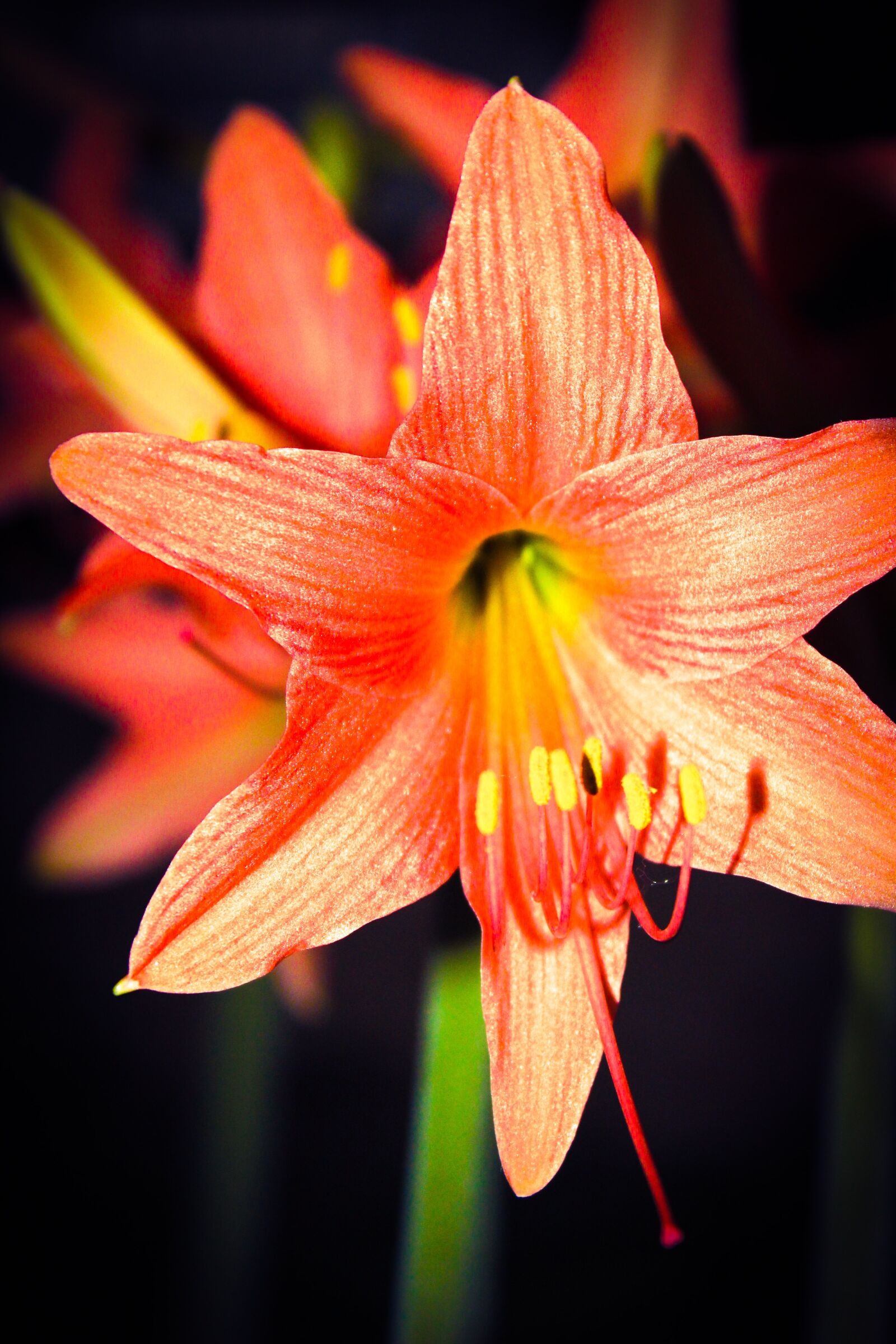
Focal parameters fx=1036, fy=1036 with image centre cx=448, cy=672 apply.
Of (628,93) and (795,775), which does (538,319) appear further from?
(628,93)

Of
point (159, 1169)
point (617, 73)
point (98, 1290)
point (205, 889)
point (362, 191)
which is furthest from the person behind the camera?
point (159, 1169)

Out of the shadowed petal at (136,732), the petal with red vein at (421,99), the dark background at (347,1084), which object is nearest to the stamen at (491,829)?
the shadowed petal at (136,732)

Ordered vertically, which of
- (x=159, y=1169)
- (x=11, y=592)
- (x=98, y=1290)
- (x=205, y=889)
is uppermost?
(x=11, y=592)

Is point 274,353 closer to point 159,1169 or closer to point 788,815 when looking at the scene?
point 788,815

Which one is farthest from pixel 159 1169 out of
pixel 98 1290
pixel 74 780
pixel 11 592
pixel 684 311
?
pixel 684 311

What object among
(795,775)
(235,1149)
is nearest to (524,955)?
(795,775)

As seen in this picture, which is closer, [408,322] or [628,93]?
[408,322]

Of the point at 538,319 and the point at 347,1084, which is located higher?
the point at 538,319
